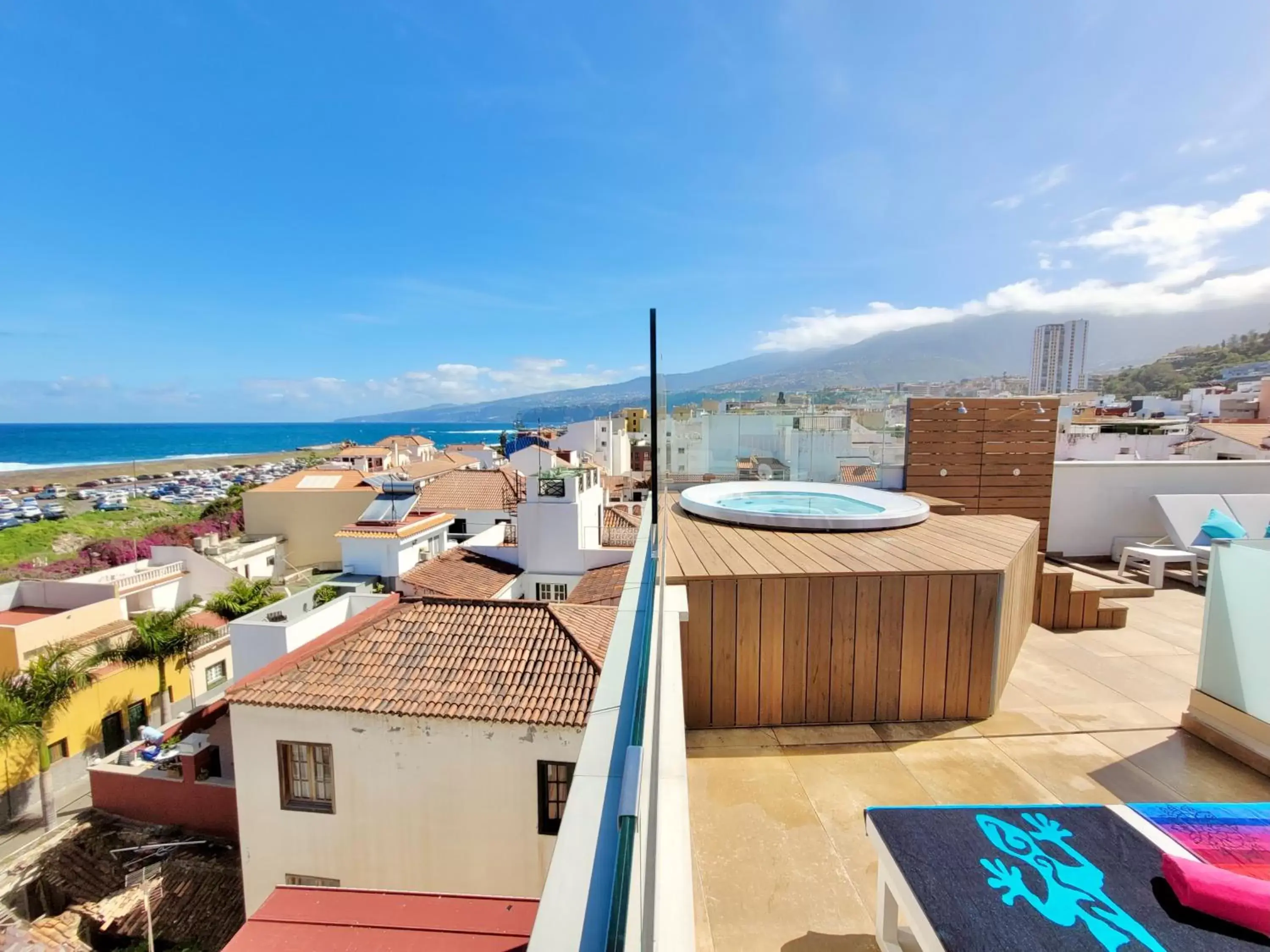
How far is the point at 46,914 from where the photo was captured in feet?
30.0

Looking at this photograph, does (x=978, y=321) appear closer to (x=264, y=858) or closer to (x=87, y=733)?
(x=264, y=858)

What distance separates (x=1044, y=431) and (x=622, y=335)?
5466 millimetres

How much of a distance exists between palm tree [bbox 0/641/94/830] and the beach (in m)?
59.8

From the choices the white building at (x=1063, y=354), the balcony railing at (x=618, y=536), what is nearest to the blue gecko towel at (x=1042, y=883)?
the balcony railing at (x=618, y=536)

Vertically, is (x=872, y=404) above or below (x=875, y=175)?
below

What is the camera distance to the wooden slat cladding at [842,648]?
2.79 m

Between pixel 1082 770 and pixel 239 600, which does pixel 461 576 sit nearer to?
pixel 239 600

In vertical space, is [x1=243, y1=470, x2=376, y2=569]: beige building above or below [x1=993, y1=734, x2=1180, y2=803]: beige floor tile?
below

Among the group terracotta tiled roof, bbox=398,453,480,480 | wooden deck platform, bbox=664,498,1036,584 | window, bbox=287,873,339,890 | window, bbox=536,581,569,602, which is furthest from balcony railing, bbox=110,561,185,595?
wooden deck platform, bbox=664,498,1036,584

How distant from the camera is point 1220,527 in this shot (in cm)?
602

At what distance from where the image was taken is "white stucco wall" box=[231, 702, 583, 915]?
664 centimetres

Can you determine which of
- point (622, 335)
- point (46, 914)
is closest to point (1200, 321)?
point (622, 335)

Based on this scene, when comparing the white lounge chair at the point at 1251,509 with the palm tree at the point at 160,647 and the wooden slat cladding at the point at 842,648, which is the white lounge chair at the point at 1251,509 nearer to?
the wooden slat cladding at the point at 842,648

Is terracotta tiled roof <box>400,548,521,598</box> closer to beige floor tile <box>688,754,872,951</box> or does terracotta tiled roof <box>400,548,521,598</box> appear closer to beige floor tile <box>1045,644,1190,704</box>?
beige floor tile <box>688,754,872,951</box>
